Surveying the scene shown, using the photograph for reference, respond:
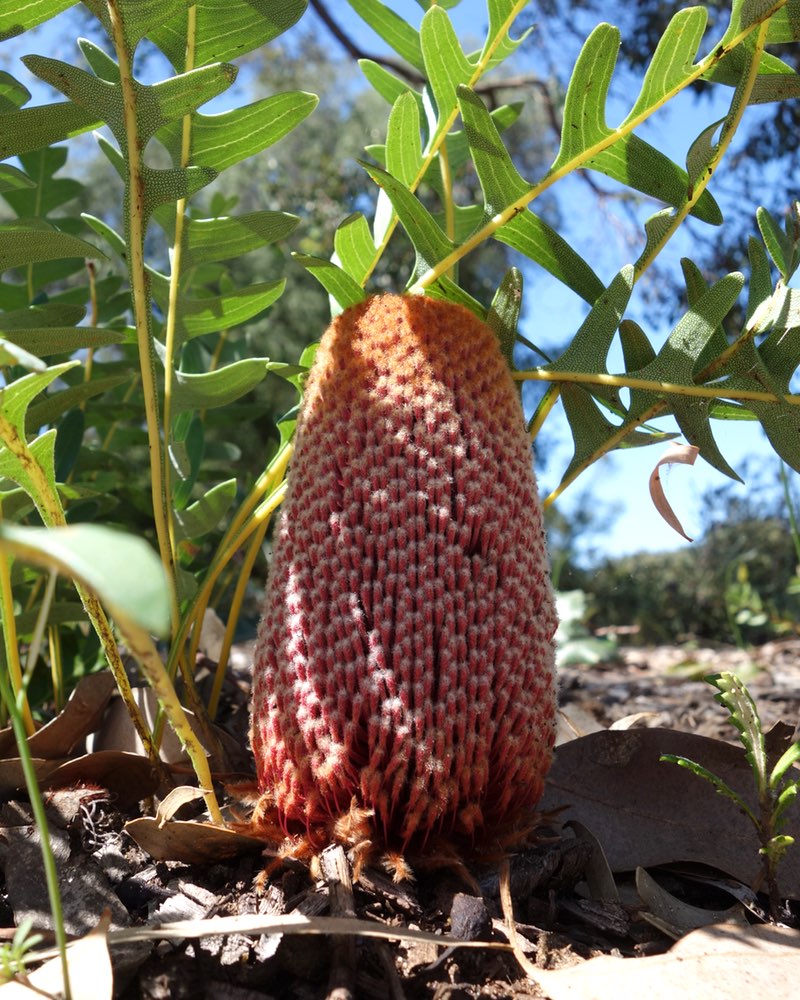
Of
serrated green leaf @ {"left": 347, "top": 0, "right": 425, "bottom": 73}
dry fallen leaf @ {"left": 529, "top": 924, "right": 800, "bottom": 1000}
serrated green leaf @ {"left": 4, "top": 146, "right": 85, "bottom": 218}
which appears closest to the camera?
dry fallen leaf @ {"left": 529, "top": 924, "right": 800, "bottom": 1000}

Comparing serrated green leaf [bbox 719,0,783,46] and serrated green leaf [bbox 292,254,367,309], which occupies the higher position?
serrated green leaf [bbox 719,0,783,46]

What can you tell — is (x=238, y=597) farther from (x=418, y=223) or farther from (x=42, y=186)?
(x=42, y=186)

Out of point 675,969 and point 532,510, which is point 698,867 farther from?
point 532,510

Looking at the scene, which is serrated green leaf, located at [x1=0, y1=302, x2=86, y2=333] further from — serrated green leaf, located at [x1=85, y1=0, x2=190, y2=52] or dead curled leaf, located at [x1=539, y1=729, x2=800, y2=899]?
dead curled leaf, located at [x1=539, y1=729, x2=800, y2=899]

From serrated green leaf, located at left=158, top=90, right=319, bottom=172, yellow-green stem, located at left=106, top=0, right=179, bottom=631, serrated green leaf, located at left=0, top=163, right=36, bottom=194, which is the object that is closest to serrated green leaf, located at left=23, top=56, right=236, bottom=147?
yellow-green stem, located at left=106, top=0, right=179, bottom=631

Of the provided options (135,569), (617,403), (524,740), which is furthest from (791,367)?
(135,569)

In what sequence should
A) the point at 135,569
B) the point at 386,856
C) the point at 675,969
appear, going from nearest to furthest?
the point at 135,569
the point at 675,969
the point at 386,856
